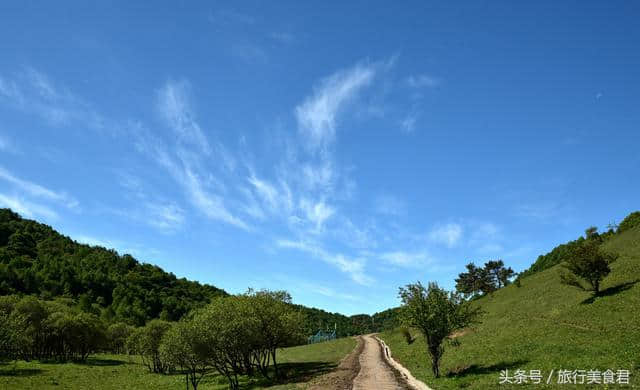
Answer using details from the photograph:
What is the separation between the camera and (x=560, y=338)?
39.5 m

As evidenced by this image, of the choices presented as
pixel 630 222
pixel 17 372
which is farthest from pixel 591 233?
pixel 17 372

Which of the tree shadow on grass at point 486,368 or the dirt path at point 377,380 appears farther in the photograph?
the dirt path at point 377,380

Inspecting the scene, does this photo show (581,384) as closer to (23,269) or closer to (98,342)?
(98,342)

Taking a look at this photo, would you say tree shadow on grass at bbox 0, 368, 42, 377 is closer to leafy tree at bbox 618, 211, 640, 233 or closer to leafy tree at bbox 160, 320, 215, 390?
leafy tree at bbox 160, 320, 215, 390

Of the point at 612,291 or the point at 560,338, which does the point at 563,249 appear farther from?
the point at 560,338

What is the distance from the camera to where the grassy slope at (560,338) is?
97.8 feet

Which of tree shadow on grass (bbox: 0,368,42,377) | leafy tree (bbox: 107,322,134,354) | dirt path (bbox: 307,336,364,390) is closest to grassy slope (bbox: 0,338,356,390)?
tree shadow on grass (bbox: 0,368,42,377)

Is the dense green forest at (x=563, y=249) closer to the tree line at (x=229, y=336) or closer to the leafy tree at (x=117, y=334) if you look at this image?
the tree line at (x=229, y=336)

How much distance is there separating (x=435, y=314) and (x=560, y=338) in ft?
50.3

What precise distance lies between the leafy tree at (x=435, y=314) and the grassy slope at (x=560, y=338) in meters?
3.40

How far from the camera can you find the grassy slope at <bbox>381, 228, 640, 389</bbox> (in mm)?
29812

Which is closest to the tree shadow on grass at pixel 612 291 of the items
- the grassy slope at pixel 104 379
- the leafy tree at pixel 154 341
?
the grassy slope at pixel 104 379

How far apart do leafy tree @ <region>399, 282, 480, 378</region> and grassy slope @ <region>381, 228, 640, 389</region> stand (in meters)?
3.40

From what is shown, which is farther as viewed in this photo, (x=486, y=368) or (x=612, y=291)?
(x=612, y=291)
